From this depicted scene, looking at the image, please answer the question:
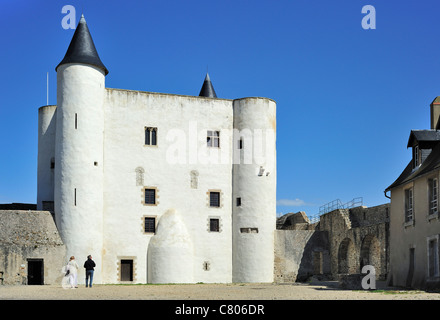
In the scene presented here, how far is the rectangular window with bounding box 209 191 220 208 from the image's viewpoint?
41.6 meters

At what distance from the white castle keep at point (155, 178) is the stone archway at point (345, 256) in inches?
162

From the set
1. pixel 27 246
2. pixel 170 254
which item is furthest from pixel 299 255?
pixel 27 246

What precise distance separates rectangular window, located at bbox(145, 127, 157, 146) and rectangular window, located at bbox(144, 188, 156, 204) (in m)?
2.76

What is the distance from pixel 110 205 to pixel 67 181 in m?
2.88

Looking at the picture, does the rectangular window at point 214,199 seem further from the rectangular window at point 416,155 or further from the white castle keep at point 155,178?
the rectangular window at point 416,155

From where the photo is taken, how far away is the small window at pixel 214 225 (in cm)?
4138

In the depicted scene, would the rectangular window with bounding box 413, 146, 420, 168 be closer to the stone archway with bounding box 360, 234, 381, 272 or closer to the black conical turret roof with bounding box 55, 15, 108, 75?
the stone archway with bounding box 360, 234, 381, 272

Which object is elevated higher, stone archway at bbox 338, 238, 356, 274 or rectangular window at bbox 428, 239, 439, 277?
rectangular window at bbox 428, 239, 439, 277

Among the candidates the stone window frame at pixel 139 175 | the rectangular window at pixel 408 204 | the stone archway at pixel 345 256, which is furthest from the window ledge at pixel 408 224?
the stone window frame at pixel 139 175

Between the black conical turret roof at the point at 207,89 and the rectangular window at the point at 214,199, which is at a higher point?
the black conical turret roof at the point at 207,89

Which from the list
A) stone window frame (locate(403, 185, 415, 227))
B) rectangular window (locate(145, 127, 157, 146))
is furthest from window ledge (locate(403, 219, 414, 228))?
rectangular window (locate(145, 127, 157, 146))

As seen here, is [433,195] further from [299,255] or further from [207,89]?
[207,89]

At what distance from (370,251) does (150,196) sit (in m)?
12.9
